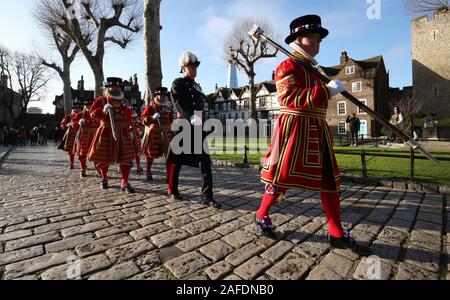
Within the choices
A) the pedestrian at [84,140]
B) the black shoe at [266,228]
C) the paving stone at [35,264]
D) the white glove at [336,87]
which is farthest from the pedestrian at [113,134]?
the white glove at [336,87]

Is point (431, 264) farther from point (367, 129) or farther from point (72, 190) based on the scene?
point (367, 129)

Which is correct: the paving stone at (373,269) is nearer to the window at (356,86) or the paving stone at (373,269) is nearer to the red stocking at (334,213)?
the red stocking at (334,213)

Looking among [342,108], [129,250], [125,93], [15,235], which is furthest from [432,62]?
[125,93]

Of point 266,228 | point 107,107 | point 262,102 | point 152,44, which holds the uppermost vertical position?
point 262,102

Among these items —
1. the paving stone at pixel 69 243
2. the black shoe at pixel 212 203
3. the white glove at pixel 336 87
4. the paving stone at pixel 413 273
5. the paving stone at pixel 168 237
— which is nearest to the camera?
the paving stone at pixel 413 273

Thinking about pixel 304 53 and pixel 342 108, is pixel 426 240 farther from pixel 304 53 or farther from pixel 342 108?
pixel 342 108

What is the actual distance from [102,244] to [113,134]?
2799 mm

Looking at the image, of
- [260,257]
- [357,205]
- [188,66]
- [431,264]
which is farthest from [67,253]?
[357,205]

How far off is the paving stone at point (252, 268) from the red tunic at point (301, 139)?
2.34 ft

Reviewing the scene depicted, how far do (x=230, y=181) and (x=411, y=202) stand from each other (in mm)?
3440

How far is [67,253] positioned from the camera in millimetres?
2420

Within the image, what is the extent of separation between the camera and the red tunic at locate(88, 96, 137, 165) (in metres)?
Answer: 5.00

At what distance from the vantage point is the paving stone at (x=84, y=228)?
9.51 ft

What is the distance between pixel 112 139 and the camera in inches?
201
